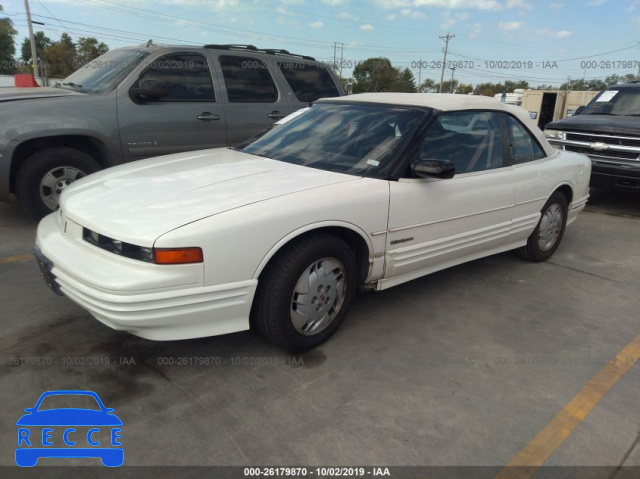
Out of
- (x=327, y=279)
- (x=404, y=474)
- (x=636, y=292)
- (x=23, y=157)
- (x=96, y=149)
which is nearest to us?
(x=404, y=474)

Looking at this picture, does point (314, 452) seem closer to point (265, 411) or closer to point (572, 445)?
point (265, 411)

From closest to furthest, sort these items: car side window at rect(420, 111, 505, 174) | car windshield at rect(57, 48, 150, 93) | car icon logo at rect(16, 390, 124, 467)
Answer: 1. car icon logo at rect(16, 390, 124, 467)
2. car side window at rect(420, 111, 505, 174)
3. car windshield at rect(57, 48, 150, 93)

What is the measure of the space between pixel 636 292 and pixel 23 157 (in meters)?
6.00

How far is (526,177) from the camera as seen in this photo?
13.9ft

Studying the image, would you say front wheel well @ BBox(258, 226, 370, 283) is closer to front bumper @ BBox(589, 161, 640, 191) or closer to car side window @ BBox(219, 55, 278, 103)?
Answer: car side window @ BBox(219, 55, 278, 103)

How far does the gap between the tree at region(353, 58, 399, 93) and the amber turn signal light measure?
66.5 metres

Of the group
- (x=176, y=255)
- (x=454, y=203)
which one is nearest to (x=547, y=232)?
(x=454, y=203)

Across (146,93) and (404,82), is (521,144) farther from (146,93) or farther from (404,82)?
(404,82)

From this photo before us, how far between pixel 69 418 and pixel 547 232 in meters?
4.36

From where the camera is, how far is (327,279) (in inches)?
119

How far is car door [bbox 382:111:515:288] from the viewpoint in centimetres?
332

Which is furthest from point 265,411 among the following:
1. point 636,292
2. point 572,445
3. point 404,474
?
point 636,292

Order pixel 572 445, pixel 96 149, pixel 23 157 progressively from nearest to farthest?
1. pixel 572 445
2. pixel 23 157
3. pixel 96 149

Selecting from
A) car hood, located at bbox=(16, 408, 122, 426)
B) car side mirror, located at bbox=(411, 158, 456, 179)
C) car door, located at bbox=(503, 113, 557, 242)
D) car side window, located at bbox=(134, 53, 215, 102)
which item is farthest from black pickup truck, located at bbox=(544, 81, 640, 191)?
car hood, located at bbox=(16, 408, 122, 426)
